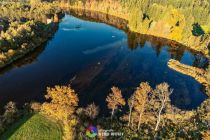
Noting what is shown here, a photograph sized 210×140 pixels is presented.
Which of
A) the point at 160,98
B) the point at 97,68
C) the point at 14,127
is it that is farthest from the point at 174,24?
the point at 14,127

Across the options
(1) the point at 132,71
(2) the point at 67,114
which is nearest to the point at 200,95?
(1) the point at 132,71

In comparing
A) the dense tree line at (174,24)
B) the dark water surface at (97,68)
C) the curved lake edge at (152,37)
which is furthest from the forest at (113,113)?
the dense tree line at (174,24)

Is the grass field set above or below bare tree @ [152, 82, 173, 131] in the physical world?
below

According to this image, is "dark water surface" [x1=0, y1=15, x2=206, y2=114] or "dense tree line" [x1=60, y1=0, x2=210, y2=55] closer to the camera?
"dark water surface" [x1=0, y1=15, x2=206, y2=114]

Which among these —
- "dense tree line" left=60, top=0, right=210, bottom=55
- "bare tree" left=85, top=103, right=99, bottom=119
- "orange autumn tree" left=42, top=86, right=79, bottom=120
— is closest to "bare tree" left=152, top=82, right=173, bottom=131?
"bare tree" left=85, top=103, right=99, bottom=119

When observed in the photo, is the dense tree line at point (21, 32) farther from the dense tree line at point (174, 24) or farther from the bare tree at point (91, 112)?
the dense tree line at point (174, 24)

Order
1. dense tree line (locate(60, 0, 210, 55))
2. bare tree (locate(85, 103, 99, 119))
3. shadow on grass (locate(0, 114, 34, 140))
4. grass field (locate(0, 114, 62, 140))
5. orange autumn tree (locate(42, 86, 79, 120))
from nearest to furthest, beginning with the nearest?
1. orange autumn tree (locate(42, 86, 79, 120))
2. shadow on grass (locate(0, 114, 34, 140))
3. grass field (locate(0, 114, 62, 140))
4. bare tree (locate(85, 103, 99, 119))
5. dense tree line (locate(60, 0, 210, 55))

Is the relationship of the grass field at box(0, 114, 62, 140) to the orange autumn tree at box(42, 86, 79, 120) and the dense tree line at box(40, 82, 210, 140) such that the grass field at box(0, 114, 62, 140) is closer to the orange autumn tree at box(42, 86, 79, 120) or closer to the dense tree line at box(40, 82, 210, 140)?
the dense tree line at box(40, 82, 210, 140)

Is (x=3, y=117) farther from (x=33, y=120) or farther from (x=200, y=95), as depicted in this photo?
(x=200, y=95)
